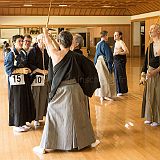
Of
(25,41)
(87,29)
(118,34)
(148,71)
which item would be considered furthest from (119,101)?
(87,29)

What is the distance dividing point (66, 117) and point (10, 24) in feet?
48.1

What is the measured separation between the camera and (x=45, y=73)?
4.62 metres

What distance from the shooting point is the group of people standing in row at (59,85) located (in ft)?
12.1

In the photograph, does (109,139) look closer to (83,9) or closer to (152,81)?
(152,81)

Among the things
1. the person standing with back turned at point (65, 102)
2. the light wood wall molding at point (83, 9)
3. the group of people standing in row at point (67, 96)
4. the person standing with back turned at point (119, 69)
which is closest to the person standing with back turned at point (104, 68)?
the person standing with back turned at point (119, 69)

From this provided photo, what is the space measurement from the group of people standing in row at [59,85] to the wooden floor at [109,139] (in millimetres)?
138

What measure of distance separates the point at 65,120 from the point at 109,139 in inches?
31.0

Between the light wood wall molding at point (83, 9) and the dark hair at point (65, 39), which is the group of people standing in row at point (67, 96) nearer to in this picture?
the dark hair at point (65, 39)

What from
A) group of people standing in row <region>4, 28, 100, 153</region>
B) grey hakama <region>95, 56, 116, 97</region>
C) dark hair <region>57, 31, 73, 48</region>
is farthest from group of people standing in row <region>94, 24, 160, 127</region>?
dark hair <region>57, 31, 73, 48</region>

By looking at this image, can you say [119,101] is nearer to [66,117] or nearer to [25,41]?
[25,41]

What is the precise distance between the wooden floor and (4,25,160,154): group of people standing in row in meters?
0.14

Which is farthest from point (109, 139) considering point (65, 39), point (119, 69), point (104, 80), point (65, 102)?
point (119, 69)

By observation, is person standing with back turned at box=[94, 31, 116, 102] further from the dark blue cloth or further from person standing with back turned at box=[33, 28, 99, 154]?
person standing with back turned at box=[33, 28, 99, 154]

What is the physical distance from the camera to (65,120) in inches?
145
